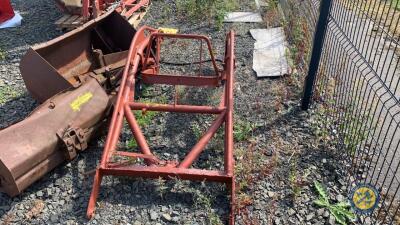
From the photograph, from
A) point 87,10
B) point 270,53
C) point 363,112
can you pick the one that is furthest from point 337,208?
point 87,10

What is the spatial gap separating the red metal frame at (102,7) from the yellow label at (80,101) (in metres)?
2.41

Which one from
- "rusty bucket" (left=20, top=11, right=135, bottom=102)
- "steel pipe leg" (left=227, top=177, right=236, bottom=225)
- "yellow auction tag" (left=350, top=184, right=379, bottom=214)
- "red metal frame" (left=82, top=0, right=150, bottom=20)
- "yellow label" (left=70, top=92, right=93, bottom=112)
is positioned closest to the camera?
"yellow auction tag" (left=350, top=184, right=379, bottom=214)

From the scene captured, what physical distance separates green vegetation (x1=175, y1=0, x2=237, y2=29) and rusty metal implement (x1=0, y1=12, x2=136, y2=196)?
7.85 ft

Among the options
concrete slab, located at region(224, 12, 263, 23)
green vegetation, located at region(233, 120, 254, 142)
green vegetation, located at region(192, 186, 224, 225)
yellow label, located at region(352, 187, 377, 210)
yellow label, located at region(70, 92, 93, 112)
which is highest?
concrete slab, located at region(224, 12, 263, 23)

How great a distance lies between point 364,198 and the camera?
10.1 feet

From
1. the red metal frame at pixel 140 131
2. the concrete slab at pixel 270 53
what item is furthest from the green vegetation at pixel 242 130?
the concrete slab at pixel 270 53

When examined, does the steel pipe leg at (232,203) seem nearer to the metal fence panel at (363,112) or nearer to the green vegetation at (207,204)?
the green vegetation at (207,204)

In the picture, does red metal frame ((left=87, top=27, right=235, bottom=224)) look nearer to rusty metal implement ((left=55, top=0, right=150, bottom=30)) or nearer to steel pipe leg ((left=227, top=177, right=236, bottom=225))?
steel pipe leg ((left=227, top=177, right=236, bottom=225))

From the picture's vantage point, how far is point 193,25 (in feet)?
23.2

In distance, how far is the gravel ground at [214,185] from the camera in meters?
3.36

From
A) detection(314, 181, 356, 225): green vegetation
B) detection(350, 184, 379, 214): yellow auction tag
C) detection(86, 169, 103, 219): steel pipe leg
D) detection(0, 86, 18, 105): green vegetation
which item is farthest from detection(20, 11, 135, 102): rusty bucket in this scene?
detection(350, 184, 379, 214): yellow auction tag

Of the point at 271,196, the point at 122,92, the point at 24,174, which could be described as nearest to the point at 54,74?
the point at 122,92

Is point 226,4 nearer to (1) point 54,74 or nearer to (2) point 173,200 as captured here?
(1) point 54,74

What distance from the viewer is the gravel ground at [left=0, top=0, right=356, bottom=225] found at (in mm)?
3361
